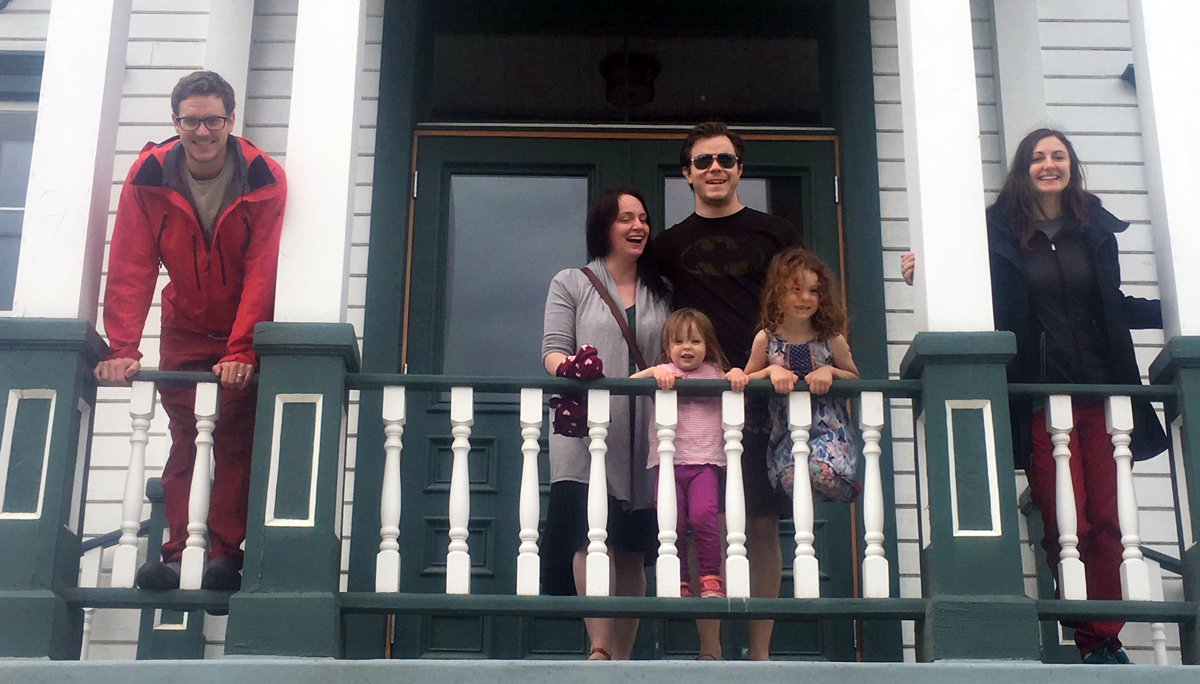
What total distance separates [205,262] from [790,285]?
1921mm

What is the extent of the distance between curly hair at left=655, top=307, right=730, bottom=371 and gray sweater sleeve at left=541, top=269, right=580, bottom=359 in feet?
1.10

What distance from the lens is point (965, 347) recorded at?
174 inches

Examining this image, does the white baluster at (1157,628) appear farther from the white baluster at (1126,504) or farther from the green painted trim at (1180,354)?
the green painted trim at (1180,354)

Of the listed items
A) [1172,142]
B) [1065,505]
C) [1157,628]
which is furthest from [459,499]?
[1157,628]

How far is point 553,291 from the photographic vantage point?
15.7ft

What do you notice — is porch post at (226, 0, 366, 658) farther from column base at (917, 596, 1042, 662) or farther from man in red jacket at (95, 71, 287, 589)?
column base at (917, 596, 1042, 662)

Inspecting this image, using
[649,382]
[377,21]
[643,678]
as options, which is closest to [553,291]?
[649,382]

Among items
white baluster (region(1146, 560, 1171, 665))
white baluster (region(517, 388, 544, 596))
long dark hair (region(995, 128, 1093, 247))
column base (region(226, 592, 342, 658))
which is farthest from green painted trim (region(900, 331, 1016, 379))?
column base (region(226, 592, 342, 658))

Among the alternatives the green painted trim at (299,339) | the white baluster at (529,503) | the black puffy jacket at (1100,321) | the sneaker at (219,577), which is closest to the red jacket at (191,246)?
the green painted trim at (299,339)

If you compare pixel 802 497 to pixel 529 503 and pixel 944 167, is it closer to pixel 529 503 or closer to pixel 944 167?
pixel 529 503

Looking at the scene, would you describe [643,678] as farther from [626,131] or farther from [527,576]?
[626,131]

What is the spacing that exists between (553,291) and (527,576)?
3.35ft

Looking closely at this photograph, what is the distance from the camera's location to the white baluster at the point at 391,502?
4.35 m

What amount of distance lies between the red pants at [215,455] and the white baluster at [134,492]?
0.08 meters
